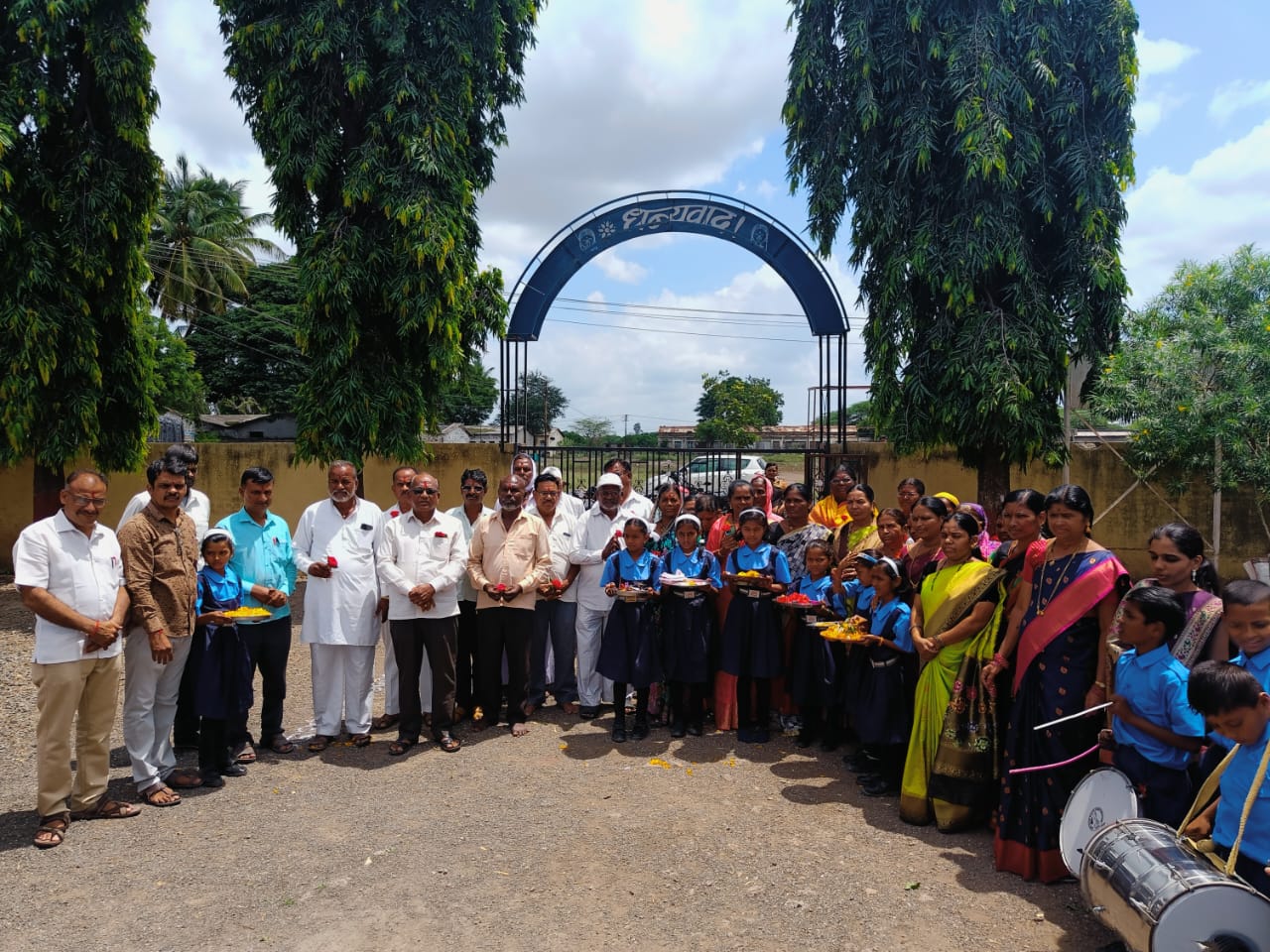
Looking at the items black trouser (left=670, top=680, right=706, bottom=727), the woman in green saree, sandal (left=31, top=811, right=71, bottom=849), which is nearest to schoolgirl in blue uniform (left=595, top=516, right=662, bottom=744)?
black trouser (left=670, top=680, right=706, bottom=727)

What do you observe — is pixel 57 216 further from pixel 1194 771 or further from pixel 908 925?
pixel 1194 771

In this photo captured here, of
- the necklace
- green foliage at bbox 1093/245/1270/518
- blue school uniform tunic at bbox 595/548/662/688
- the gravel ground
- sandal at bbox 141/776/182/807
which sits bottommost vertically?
the gravel ground

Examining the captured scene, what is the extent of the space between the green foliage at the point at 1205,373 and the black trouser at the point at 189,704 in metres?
10.0

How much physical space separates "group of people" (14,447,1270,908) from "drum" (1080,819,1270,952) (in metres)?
0.17

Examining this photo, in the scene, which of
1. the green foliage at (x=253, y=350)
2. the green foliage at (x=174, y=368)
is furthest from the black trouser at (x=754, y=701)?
the green foliage at (x=253, y=350)

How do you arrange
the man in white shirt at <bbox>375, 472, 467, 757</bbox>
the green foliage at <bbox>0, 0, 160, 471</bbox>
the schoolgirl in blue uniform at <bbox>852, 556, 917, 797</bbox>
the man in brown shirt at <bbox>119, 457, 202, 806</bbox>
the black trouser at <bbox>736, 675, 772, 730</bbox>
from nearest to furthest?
1. the man in brown shirt at <bbox>119, 457, 202, 806</bbox>
2. the schoolgirl in blue uniform at <bbox>852, 556, 917, 797</bbox>
3. the man in white shirt at <bbox>375, 472, 467, 757</bbox>
4. the black trouser at <bbox>736, 675, 772, 730</bbox>
5. the green foliage at <bbox>0, 0, 160, 471</bbox>

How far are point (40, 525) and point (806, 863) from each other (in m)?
4.21

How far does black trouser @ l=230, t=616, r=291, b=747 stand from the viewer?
538 cm

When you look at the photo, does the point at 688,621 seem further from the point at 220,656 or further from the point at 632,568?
the point at 220,656

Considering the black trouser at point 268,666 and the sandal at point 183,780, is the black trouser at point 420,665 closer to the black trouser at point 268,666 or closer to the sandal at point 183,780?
the black trouser at point 268,666

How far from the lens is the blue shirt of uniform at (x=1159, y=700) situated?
3.39 m

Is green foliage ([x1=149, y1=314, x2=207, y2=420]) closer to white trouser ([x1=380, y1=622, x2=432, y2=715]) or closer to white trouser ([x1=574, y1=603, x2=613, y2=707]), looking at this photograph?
white trouser ([x1=380, y1=622, x2=432, y2=715])

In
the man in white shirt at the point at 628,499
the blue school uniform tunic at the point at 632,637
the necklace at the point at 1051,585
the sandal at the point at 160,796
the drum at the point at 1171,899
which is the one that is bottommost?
the sandal at the point at 160,796

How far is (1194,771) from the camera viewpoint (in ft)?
11.5
